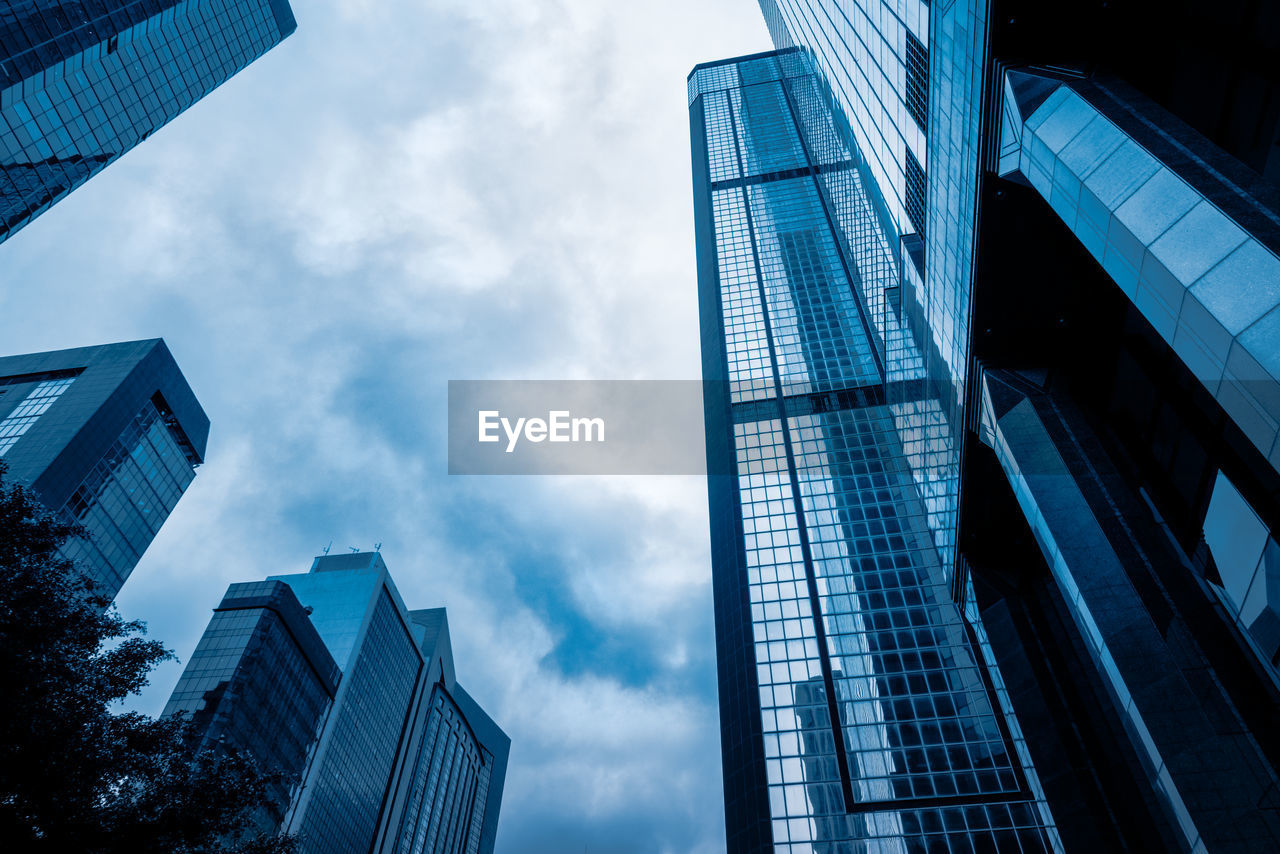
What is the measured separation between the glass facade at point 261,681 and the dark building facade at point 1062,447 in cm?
5646

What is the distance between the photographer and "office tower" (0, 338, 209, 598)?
83.9m

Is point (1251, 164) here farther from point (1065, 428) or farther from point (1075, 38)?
point (1065, 428)

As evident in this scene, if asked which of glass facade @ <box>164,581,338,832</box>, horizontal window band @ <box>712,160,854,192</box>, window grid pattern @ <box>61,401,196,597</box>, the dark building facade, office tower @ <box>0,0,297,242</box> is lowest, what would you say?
the dark building facade

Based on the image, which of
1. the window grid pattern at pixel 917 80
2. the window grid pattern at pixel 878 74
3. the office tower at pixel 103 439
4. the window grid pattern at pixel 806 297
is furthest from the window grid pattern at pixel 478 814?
the window grid pattern at pixel 917 80

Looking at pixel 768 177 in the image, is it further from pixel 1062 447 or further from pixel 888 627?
pixel 1062 447

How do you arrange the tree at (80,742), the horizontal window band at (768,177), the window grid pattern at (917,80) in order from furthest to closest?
the horizontal window band at (768,177) → the window grid pattern at (917,80) → the tree at (80,742)

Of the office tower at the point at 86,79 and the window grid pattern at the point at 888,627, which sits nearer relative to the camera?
the window grid pattern at the point at 888,627

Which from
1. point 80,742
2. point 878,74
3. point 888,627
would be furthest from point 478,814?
point 80,742

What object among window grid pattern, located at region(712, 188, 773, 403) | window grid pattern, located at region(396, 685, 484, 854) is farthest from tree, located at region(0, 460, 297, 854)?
window grid pattern, located at region(396, 685, 484, 854)

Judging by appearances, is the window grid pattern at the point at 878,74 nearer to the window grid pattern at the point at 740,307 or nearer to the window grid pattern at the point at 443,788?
the window grid pattern at the point at 740,307

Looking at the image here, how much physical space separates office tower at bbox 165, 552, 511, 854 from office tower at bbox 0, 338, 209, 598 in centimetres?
1572

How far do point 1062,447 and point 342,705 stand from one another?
11249cm

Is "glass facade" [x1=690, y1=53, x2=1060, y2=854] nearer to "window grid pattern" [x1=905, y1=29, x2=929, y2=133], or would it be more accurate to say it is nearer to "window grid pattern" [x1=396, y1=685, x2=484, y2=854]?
"window grid pattern" [x1=905, y1=29, x2=929, y2=133]

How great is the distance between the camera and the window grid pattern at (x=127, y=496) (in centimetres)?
8550
